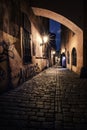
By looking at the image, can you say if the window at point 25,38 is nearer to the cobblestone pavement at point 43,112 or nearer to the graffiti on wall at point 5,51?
the graffiti on wall at point 5,51

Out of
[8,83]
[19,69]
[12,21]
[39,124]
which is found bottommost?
[39,124]

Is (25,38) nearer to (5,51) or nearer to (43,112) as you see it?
(5,51)

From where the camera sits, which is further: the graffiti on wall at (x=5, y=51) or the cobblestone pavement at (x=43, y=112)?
the graffiti on wall at (x=5, y=51)

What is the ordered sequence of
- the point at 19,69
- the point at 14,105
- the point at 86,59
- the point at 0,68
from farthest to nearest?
the point at 86,59
the point at 19,69
the point at 0,68
the point at 14,105

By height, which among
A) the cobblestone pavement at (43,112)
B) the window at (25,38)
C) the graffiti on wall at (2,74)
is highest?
the window at (25,38)

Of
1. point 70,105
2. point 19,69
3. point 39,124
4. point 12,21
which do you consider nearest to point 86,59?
point 19,69

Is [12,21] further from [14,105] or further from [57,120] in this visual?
[57,120]

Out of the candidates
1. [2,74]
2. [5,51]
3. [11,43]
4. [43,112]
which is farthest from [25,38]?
[43,112]

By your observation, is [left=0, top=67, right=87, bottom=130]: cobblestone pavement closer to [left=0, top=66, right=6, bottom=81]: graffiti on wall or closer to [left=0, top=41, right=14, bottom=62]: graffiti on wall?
[left=0, top=66, right=6, bottom=81]: graffiti on wall

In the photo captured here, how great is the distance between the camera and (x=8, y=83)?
608 centimetres

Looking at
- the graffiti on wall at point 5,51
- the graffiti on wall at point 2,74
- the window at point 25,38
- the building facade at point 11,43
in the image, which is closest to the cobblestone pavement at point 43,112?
the graffiti on wall at point 2,74

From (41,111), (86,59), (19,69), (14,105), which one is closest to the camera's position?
(41,111)

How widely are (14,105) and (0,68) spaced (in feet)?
5.54

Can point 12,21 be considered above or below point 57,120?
above
